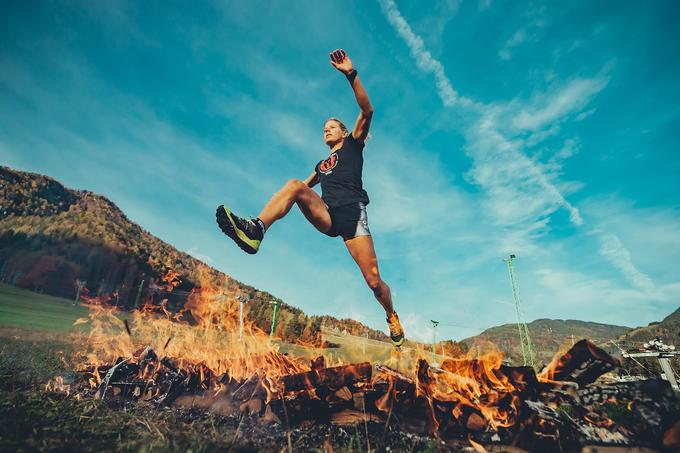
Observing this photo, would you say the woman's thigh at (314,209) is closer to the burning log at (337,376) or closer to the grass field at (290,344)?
the grass field at (290,344)

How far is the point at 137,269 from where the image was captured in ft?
154

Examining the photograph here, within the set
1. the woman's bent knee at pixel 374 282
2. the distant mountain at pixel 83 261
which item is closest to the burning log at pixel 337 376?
the woman's bent knee at pixel 374 282

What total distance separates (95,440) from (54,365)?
12.0 feet

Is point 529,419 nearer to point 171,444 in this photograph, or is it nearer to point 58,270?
point 171,444

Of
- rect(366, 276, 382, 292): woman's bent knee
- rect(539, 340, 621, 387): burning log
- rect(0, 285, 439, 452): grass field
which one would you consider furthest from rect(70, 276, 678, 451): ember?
rect(366, 276, 382, 292): woman's bent knee

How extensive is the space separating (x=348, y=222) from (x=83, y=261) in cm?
5655

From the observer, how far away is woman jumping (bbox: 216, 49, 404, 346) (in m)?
3.57

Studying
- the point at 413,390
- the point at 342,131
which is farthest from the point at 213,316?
the point at 342,131

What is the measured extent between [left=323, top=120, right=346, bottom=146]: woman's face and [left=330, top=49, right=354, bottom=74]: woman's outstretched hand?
3.54 feet

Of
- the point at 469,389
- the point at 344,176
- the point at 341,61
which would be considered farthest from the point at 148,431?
the point at 341,61

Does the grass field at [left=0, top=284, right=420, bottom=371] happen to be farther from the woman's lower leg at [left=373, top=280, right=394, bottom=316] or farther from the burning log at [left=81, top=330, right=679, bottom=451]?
the woman's lower leg at [left=373, top=280, right=394, bottom=316]

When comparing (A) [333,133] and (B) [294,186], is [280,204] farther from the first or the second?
(A) [333,133]

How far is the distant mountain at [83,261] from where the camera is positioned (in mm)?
27942

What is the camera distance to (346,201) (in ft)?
13.4
